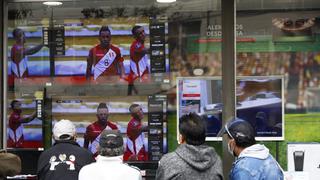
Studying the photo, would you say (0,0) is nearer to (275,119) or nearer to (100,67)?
(100,67)

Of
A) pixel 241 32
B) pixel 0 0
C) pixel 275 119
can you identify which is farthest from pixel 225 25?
pixel 0 0

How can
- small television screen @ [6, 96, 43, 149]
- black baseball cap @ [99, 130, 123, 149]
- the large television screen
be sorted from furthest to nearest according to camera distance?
1. small television screen @ [6, 96, 43, 149]
2. the large television screen
3. black baseball cap @ [99, 130, 123, 149]

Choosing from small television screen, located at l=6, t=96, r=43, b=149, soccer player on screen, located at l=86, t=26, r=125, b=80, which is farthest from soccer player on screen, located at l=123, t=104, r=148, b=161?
small television screen, located at l=6, t=96, r=43, b=149

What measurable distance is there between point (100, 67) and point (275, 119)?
7.37ft

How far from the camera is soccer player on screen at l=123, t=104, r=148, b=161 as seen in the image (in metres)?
6.80

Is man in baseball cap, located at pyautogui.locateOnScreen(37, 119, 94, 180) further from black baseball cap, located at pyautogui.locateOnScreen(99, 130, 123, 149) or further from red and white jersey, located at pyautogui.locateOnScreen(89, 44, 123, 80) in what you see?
red and white jersey, located at pyautogui.locateOnScreen(89, 44, 123, 80)

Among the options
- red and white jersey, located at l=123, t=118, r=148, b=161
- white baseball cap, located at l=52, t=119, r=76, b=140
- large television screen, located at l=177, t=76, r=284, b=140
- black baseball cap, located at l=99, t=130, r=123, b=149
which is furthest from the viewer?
red and white jersey, located at l=123, t=118, r=148, b=161

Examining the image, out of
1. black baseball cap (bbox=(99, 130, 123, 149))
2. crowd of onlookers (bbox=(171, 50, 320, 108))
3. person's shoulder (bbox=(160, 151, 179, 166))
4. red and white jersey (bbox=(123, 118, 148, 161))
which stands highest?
crowd of onlookers (bbox=(171, 50, 320, 108))

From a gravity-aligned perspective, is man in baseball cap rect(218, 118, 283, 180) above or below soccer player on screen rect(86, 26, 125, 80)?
below

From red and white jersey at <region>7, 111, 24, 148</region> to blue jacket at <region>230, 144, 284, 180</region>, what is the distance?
3467 millimetres

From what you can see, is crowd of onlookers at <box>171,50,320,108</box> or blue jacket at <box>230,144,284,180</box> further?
crowd of onlookers at <box>171,50,320,108</box>

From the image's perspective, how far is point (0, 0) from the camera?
6289 millimetres

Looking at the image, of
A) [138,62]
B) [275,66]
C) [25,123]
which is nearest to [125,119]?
[138,62]

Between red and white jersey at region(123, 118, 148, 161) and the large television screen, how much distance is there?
0.56 m
